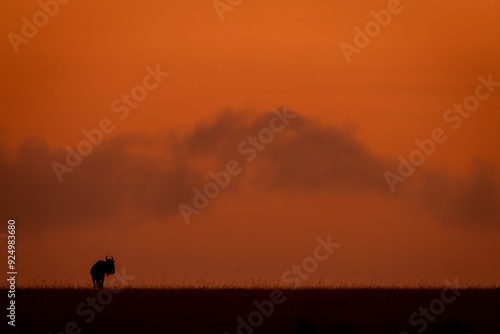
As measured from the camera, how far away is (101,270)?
3594 centimetres

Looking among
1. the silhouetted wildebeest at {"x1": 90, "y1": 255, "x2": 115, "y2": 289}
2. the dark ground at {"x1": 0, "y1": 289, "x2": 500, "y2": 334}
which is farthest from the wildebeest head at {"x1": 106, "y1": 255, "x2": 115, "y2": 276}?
the dark ground at {"x1": 0, "y1": 289, "x2": 500, "y2": 334}

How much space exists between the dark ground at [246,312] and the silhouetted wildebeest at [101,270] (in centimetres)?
635

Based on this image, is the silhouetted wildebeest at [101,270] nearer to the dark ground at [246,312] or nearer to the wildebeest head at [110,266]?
the wildebeest head at [110,266]

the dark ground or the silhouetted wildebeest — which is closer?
the dark ground

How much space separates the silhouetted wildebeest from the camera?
35500 mm

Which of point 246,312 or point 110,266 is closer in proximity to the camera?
point 246,312

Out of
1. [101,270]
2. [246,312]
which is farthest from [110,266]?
[246,312]

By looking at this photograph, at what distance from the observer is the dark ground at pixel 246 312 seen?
21766 mm

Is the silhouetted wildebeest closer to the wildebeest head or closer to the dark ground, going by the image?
the wildebeest head

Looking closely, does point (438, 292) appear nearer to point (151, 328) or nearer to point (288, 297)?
point (288, 297)

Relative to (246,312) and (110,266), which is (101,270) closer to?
(110,266)

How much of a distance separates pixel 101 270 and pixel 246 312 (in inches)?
529

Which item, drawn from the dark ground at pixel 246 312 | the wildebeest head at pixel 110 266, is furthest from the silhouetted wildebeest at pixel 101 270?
the dark ground at pixel 246 312

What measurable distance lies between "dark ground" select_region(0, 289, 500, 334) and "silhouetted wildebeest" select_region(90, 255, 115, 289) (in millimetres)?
6352
